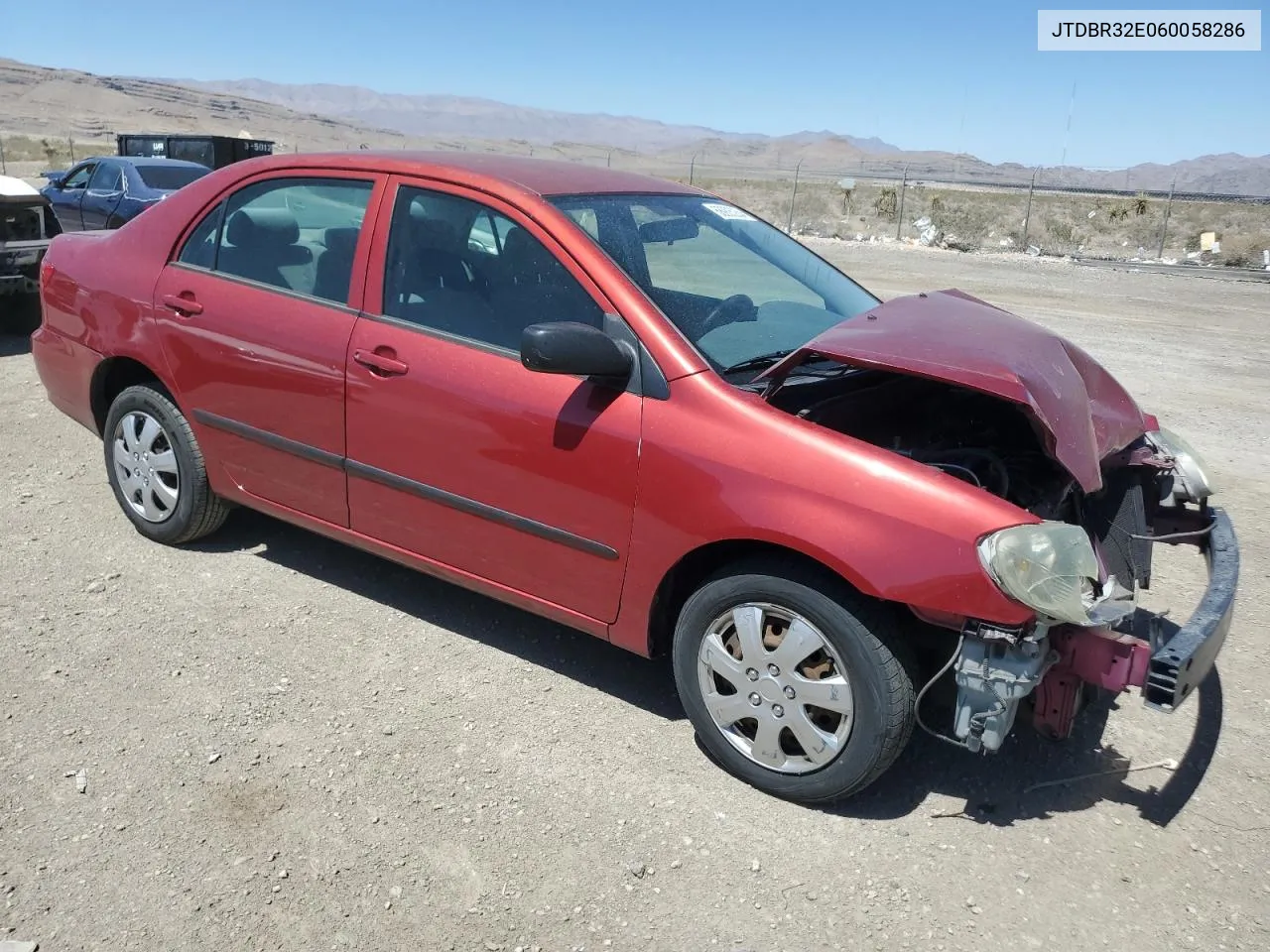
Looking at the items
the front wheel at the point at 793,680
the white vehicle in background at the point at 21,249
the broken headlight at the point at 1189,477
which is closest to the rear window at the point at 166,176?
the white vehicle in background at the point at 21,249

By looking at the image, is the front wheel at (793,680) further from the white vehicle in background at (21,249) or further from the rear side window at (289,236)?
the white vehicle in background at (21,249)

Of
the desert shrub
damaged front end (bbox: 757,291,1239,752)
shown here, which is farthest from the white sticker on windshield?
the desert shrub

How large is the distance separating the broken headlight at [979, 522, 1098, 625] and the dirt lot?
32.4 inches

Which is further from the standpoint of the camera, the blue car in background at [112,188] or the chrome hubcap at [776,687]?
the blue car in background at [112,188]

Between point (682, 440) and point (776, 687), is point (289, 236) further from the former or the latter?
point (776, 687)

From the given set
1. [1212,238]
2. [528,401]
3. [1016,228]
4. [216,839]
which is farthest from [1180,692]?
[1016,228]

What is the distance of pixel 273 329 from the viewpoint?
386 centimetres

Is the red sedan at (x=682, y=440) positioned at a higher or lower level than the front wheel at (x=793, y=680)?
higher

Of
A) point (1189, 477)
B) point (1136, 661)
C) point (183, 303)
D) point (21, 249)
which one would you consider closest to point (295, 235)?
point (183, 303)

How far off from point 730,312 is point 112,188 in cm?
1311

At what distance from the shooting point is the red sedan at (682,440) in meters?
2.83

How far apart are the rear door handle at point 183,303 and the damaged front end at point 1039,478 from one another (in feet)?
7.84

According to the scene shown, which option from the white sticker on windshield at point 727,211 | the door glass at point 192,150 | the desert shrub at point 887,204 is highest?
the desert shrub at point 887,204

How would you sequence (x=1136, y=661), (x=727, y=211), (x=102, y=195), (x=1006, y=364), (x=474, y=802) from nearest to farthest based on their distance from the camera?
(x=1136, y=661)
(x=1006, y=364)
(x=474, y=802)
(x=727, y=211)
(x=102, y=195)
